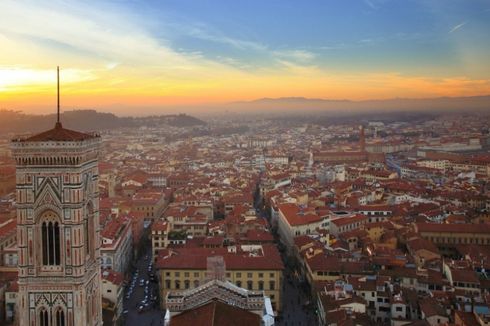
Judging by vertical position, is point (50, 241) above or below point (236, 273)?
above

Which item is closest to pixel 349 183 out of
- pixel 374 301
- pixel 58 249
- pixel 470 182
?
pixel 470 182

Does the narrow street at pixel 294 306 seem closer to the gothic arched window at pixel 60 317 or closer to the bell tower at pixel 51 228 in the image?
the gothic arched window at pixel 60 317

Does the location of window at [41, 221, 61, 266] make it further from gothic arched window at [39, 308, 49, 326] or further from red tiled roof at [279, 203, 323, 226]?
red tiled roof at [279, 203, 323, 226]

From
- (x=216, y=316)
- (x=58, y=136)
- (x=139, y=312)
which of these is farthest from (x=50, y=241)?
(x=139, y=312)

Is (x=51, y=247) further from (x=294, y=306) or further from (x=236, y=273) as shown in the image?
(x=294, y=306)

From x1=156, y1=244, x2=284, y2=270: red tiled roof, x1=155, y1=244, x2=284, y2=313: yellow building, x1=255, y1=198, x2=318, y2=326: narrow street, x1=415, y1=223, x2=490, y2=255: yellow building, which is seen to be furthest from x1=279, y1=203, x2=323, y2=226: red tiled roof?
x1=155, y1=244, x2=284, y2=313: yellow building

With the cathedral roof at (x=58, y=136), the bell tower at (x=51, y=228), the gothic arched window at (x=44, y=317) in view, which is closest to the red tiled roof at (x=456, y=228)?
the bell tower at (x=51, y=228)

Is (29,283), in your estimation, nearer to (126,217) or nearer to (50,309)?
(50,309)
